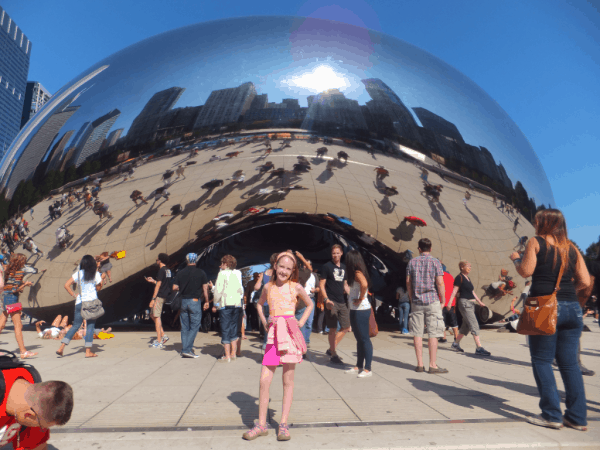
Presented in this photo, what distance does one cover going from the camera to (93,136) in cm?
596

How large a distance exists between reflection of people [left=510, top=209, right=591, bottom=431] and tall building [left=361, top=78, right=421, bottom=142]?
3265 mm

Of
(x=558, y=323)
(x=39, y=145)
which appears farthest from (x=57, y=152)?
(x=558, y=323)

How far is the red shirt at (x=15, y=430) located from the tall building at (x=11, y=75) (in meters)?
164

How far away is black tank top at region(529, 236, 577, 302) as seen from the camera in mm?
2842

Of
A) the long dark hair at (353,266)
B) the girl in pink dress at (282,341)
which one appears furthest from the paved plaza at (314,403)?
the long dark hair at (353,266)

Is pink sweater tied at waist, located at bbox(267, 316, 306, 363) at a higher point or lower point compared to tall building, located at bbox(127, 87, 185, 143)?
lower

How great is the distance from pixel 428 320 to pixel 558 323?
199 centimetres

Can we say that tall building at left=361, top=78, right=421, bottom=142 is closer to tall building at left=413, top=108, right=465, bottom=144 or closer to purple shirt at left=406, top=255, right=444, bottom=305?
tall building at left=413, top=108, right=465, bottom=144

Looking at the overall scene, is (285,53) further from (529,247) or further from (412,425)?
(412,425)

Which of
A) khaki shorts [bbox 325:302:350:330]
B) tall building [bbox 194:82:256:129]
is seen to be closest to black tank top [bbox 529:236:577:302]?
khaki shorts [bbox 325:302:350:330]

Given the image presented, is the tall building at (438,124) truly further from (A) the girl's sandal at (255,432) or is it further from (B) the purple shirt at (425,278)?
(A) the girl's sandal at (255,432)

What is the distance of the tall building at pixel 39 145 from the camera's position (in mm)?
6410

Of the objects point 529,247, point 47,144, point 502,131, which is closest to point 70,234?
point 47,144

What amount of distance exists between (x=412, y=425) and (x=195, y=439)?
1.46m
